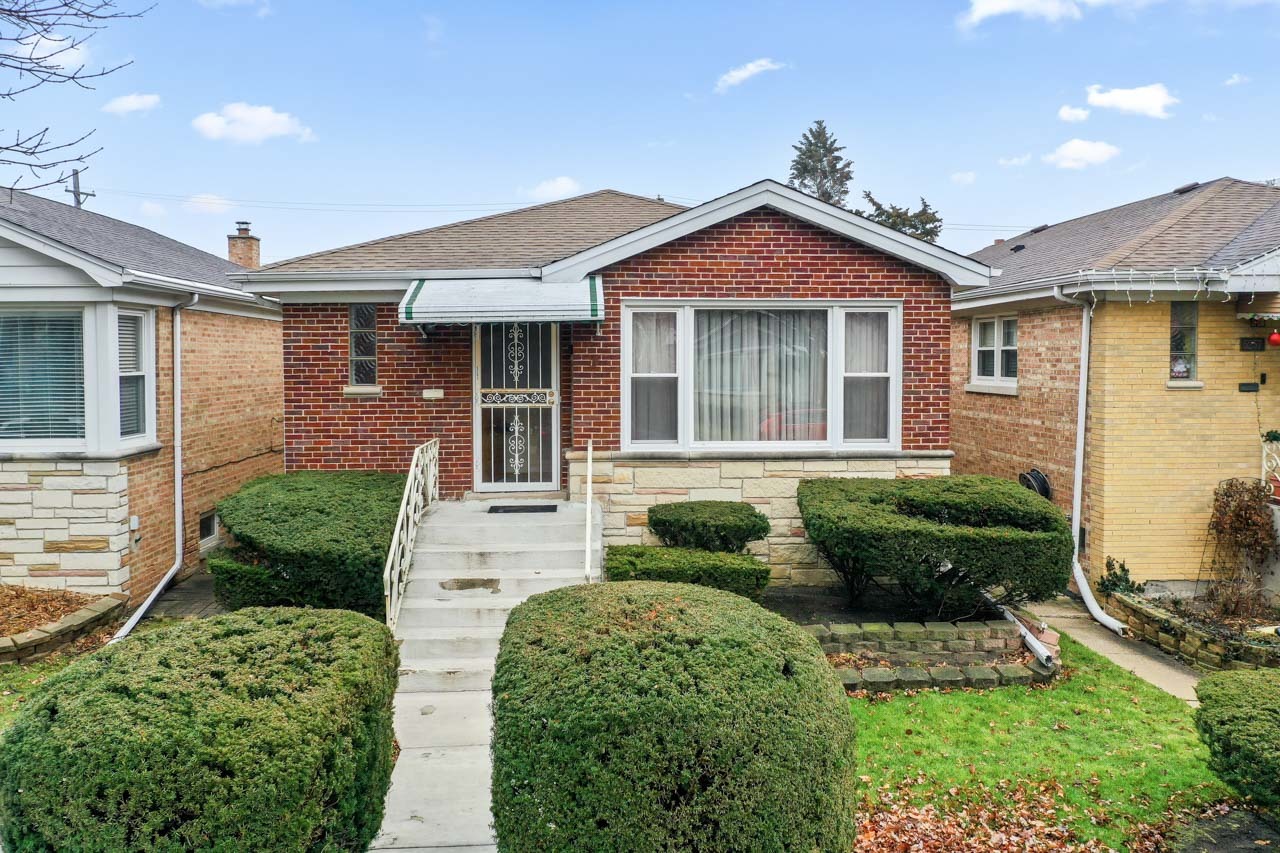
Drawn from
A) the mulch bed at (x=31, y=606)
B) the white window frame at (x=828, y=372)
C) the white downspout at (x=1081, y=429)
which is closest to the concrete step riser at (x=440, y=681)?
the white window frame at (x=828, y=372)

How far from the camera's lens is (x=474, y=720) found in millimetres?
7156

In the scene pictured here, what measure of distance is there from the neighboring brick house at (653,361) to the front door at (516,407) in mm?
21

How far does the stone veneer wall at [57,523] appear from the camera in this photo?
10422mm

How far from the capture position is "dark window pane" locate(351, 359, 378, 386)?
38.9 feet

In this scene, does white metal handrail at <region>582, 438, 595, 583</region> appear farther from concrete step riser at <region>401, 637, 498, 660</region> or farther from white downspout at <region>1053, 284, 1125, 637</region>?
white downspout at <region>1053, 284, 1125, 637</region>

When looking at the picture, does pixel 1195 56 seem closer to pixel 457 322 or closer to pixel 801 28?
pixel 801 28

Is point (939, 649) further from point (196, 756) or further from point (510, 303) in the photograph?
point (196, 756)

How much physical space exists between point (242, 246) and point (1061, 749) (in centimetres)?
1946

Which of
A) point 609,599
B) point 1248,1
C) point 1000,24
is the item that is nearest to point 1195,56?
point 1248,1

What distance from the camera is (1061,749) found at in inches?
275

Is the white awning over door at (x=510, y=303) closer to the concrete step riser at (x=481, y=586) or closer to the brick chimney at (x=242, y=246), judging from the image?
the concrete step riser at (x=481, y=586)

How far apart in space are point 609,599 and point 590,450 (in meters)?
5.11

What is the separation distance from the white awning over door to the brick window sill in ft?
24.0

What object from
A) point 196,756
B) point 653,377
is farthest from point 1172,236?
point 196,756
